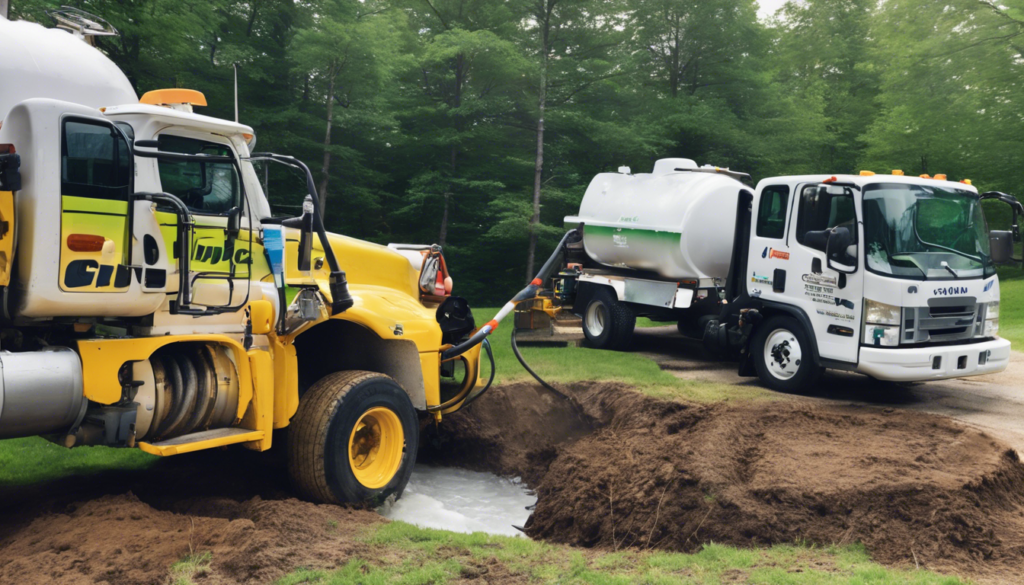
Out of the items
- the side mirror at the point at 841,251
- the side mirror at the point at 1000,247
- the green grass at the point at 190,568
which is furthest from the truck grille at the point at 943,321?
the green grass at the point at 190,568

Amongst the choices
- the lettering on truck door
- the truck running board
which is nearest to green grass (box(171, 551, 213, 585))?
the truck running board

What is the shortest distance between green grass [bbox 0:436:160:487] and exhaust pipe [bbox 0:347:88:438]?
2232 millimetres

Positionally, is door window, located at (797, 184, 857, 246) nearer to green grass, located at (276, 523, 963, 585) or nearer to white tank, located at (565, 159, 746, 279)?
white tank, located at (565, 159, 746, 279)

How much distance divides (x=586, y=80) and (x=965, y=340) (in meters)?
19.1

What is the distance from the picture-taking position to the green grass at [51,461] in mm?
7055

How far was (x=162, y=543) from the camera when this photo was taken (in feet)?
17.1

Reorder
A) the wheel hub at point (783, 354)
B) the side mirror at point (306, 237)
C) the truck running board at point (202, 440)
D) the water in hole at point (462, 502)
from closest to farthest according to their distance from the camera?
the truck running board at point (202, 440) → the side mirror at point (306, 237) → the water in hole at point (462, 502) → the wheel hub at point (783, 354)

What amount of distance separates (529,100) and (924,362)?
61.4 ft

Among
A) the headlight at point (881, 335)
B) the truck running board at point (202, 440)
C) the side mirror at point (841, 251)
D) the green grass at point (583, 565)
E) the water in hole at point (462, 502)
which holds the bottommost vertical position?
the water in hole at point (462, 502)

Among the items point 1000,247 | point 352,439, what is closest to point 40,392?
point 352,439

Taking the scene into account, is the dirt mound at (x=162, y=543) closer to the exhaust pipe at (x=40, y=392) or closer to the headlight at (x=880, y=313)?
the exhaust pipe at (x=40, y=392)

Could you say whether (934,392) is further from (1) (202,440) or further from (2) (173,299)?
(2) (173,299)

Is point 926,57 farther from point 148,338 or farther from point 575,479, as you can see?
point 148,338

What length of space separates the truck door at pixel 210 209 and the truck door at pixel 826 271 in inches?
275
